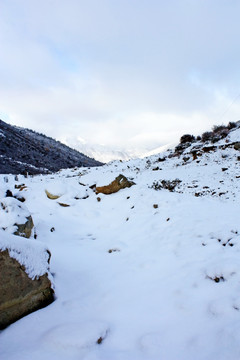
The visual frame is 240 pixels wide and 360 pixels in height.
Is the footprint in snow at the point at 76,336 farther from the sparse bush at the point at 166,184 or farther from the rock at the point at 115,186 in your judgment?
the rock at the point at 115,186

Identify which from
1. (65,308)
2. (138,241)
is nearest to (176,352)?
(65,308)

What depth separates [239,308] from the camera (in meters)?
2.75

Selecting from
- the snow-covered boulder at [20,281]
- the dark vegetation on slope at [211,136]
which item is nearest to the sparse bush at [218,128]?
the dark vegetation on slope at [211,136]

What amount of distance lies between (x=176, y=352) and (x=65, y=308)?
1787mm

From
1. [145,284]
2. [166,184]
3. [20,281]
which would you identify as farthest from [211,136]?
[20,281]

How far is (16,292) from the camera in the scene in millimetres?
2898

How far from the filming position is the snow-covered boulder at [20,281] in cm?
281

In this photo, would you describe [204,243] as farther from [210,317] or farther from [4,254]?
[4,254]

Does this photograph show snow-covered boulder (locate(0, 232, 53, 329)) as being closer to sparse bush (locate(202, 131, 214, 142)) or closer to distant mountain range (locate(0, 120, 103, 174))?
sparse bush (locate(202, 131, 214, 142))

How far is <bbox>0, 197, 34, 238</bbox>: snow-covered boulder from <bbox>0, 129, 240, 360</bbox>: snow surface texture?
3.35ft

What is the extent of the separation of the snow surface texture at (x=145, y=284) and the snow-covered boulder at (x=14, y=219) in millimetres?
1020

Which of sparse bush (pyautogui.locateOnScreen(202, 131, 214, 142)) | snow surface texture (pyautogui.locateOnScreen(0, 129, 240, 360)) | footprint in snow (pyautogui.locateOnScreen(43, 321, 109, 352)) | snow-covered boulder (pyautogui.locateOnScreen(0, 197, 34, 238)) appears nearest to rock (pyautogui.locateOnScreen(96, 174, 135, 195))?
snow surface texture (pyautogui.locateOnScreen(0, 129, 240, 360))

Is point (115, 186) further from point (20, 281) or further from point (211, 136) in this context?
point (211, 136)

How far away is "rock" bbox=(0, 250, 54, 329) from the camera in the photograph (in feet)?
9.13
